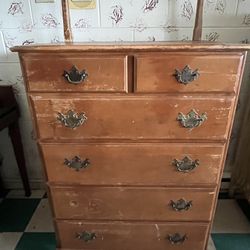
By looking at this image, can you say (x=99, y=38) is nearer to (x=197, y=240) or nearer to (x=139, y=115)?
(x=139, y=115)

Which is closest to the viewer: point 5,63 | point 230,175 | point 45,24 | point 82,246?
point 82,246

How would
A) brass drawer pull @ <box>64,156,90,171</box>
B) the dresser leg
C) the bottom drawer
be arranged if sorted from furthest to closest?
the dresser leg, the bottom drawer, brass drawer pull @ <box>64,156,90,171</box>

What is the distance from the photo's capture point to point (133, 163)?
3.14 feet

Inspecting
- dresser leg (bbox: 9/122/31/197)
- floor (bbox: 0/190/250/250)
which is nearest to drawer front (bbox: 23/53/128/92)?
dresser leg (bbox: 9/122/31/197)

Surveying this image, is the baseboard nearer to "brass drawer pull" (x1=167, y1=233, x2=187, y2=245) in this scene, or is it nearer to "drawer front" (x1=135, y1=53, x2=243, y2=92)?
"brass drawer pull" (x1=167, y1=233, x2=187, y2=245)

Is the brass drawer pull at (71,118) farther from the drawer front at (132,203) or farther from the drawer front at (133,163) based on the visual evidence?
the drawer front at (132,203)

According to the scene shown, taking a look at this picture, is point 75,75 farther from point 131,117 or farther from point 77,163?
point 77,163

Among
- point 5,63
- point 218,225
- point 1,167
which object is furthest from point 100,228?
A: point 5,63

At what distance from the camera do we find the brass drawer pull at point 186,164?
942 mm

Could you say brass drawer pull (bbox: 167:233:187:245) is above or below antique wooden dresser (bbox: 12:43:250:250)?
below

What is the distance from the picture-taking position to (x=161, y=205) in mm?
1040

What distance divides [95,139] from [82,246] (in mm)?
598

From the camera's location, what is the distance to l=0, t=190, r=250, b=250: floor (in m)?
1.29

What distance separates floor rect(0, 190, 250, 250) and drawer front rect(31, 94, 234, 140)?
0.73 meters
